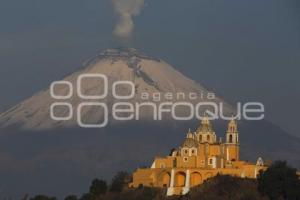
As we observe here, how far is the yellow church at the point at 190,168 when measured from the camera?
86.8 m

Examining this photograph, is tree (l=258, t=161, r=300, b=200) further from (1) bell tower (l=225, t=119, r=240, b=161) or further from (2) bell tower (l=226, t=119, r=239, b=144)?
(2) bell tower (l=226, t=119, r=239, b=144)

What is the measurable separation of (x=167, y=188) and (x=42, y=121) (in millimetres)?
67641

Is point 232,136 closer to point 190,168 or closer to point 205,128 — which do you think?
point 205,128

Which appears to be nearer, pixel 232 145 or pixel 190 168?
pixel 190 168

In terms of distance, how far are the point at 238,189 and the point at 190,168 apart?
609 centimetres

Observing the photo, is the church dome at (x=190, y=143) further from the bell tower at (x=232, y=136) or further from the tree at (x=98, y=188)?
the tree at (x=98, y=188)

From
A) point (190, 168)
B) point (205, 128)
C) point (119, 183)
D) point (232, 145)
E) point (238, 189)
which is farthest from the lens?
point (205, 128)

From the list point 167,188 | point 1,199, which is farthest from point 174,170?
point 1,199

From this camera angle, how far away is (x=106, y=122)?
491ft

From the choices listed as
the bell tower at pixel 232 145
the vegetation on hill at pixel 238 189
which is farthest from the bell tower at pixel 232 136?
the vegetation on hill at pixel 238 189

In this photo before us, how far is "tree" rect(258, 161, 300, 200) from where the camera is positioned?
260 feet

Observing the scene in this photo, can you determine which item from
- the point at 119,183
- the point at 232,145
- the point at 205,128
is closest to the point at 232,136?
the point at 232,145

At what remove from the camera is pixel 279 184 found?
79562 millimetres

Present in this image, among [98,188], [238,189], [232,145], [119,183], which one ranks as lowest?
[238,189]
